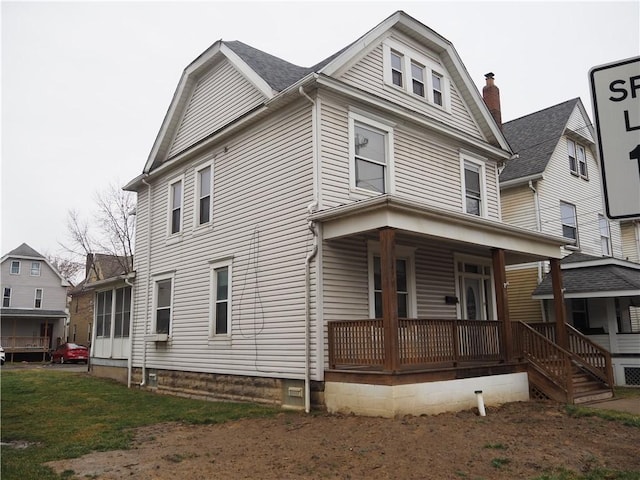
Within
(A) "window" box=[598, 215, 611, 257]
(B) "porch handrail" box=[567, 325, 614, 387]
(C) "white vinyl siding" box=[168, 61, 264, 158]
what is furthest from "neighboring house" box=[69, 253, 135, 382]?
(A) "window" box=[598, 215, 611, 257]

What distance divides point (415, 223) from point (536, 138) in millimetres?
13956

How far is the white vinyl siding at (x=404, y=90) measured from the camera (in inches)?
497

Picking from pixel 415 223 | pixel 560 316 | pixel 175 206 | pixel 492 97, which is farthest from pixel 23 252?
pixel 560 316

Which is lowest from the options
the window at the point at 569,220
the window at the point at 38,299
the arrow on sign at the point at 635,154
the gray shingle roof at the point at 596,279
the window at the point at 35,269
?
the arrow on sign at the point at 635,154

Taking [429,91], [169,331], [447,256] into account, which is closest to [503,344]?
[447,256]

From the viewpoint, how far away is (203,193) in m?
15.1

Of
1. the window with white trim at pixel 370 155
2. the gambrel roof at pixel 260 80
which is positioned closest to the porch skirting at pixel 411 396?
the window with white trim at pixel 370 155

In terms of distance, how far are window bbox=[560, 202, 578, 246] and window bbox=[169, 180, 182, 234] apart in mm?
13839

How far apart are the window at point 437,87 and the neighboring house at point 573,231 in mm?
5326

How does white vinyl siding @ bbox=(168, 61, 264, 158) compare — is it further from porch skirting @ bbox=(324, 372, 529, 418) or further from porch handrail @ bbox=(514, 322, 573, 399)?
porch handrail @ bbox=(514, 322, 573, 399)

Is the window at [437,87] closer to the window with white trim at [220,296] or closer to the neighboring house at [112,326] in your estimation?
the window with white trim at [220,296]

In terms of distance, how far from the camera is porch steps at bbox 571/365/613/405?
37.9 feet

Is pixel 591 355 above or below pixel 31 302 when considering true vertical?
below

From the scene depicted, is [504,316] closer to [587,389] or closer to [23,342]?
[587,389]
